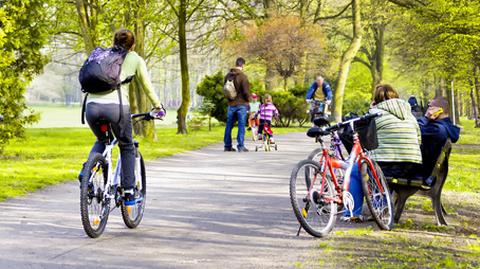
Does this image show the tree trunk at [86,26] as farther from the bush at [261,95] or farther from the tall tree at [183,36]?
the bush at [261,95]

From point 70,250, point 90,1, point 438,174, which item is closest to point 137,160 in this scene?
point 70,250

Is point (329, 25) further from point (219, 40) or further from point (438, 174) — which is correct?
point (438, 174)

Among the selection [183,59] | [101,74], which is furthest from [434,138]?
[183,59]

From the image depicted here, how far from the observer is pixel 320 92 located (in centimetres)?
2008

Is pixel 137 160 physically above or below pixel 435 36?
below

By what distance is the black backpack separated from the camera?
22.9ft

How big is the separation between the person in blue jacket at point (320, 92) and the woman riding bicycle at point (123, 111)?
12337 millimetres

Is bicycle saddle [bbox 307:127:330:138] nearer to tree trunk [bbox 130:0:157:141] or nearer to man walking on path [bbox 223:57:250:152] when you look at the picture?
man walking on path [bbox 223:57:250:152]

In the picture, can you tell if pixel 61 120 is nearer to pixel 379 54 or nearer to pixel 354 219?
pixel 379 54

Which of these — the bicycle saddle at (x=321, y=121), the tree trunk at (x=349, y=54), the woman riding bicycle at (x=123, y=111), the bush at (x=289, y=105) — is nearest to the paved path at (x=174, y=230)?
the woman riding bicycle at (x=123, y=111)

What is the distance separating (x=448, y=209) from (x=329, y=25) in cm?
4612

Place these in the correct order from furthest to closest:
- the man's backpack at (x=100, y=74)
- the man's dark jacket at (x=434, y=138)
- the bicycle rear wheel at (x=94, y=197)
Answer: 1. the man's dark jacket at (x=434, y=138)
2. the man's backpack at (x=100, y=74)
3. the bicycle rear wheel at (x=94, y=197)

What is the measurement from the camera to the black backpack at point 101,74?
6.98 metres

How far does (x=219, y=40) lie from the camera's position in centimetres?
4081
